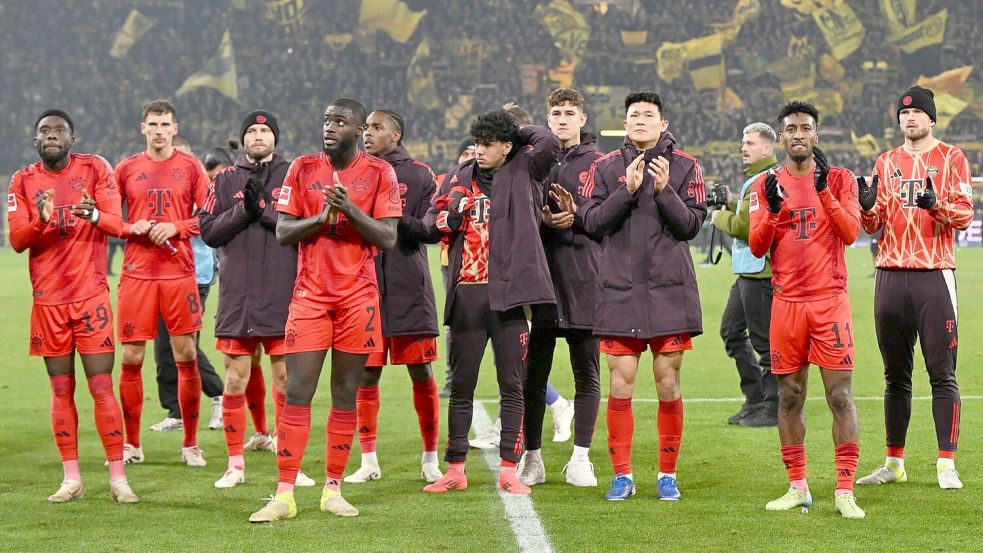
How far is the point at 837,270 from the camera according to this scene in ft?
20.5

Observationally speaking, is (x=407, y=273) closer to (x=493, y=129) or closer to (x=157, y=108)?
(x=493, y=129)

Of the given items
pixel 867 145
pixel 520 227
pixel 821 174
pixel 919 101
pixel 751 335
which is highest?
pixel 867 145

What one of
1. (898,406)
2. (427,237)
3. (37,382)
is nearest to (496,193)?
(427,237)

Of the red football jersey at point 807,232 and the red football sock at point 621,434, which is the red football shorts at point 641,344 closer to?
the red football sock at point 621,434

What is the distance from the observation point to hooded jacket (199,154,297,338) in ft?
24.3

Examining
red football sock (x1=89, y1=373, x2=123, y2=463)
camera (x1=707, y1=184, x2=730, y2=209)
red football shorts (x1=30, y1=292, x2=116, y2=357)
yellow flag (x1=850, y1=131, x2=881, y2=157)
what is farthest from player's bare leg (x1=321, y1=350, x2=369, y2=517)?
yellow flag (x1=850, y1=131, x2=881, y2=157)

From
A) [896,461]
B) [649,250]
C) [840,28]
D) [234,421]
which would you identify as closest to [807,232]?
[649,250]

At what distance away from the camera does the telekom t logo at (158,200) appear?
7949 mm

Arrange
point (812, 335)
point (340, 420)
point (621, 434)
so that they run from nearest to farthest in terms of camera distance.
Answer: point (812, 335)
point (340, 420)
point (621, 434)

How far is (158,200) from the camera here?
7953 mm

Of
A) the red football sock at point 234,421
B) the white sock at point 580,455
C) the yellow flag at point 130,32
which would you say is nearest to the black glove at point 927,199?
the white sock at point 580,455

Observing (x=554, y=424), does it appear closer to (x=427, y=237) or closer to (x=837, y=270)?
(x=427, y=237)

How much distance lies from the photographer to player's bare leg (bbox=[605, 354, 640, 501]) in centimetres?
176

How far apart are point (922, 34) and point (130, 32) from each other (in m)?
30.2
